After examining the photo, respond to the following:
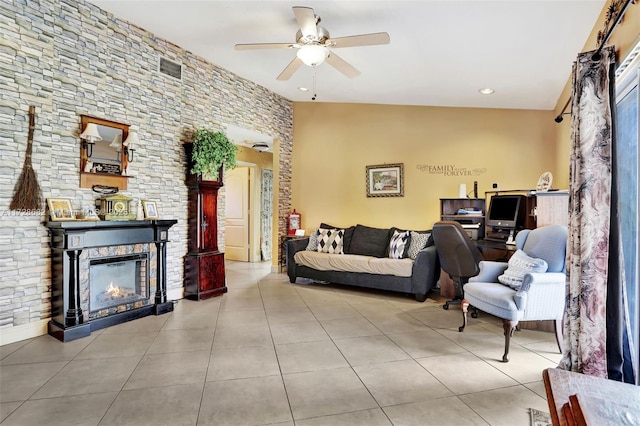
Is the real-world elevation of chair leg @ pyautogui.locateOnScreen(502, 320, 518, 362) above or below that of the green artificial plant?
below

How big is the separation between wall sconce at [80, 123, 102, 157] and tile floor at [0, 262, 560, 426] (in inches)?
71.9

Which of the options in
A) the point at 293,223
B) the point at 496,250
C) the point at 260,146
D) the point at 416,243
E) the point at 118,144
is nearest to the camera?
the point at 118,144

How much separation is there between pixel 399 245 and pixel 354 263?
2.33ft

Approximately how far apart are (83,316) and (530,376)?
3.78 m

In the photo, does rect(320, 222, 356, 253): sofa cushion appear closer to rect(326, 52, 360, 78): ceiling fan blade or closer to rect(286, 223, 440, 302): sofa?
rect(286, 223, 440, 302): sofa

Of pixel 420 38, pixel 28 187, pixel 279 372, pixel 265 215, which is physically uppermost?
pixel 420 38

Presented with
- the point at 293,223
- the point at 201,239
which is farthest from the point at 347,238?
the point at 201,239

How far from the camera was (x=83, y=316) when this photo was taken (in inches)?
124

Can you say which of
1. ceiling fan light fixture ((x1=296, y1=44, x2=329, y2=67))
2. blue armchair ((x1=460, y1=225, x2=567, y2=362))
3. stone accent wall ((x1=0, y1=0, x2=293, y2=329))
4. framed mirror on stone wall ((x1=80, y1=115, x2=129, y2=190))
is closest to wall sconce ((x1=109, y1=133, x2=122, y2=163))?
framed mirror on stone wall ((x1=80, y1=115, x2=129, y2=190))

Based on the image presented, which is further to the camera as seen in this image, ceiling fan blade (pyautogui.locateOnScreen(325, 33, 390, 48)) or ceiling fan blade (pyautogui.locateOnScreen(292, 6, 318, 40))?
ceiling fan blade (pyautogui.locateOnScreen(325, 33, 390, 48))

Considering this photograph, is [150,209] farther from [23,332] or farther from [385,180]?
[385,180]

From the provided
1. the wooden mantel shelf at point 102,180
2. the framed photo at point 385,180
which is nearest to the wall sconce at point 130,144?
the wooden mantel shelf at point 102,180

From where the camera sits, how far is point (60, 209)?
3162 millimetres

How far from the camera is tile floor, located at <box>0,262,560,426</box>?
6.40ft
